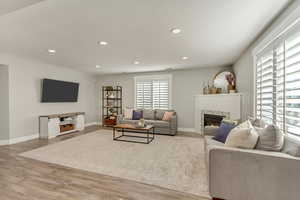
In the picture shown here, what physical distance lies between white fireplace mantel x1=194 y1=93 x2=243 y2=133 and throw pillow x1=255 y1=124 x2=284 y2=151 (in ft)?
7.34

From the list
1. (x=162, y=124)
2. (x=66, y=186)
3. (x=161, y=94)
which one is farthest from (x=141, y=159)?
(x=161, y=94)

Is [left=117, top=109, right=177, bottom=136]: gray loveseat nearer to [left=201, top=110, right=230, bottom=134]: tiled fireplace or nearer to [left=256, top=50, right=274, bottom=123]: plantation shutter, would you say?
[left=201, top=110, right=230, bottom=134]: tiled fireplace

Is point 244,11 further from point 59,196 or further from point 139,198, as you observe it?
point 59,196

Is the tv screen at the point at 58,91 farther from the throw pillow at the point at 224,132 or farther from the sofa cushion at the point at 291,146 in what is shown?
the sofa cushion at the point at 291,146

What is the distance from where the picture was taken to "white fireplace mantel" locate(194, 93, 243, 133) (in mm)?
3887

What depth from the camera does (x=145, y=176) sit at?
2.39 meters

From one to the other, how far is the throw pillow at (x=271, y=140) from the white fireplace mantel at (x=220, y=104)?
2.24 metres

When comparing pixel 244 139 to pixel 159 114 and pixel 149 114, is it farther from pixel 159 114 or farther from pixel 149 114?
pixel 149 114

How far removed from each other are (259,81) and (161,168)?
8.12 feet

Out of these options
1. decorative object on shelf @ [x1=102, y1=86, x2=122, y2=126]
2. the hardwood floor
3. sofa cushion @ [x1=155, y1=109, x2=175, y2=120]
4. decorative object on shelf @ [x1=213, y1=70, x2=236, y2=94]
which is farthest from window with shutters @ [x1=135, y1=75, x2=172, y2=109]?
the hardwood floor

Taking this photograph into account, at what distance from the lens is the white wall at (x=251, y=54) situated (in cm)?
178

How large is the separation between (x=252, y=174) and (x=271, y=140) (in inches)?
20.0

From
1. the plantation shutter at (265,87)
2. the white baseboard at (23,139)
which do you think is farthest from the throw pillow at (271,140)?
the white baseboard at (23,139)

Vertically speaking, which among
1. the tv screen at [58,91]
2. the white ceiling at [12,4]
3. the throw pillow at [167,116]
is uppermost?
the white ceiling at [12,4]
